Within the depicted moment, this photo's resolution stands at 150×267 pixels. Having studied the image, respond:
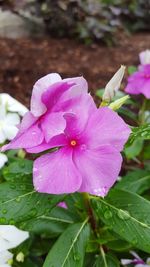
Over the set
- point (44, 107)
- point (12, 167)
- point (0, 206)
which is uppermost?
point (44, 107)

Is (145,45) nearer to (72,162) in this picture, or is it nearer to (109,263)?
(109,263)

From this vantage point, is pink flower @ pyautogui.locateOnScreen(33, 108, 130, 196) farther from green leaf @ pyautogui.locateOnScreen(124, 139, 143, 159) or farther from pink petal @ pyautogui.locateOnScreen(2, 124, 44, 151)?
green leaf @ pyautogui.locateOnScreen(124, 139, 143, 159)

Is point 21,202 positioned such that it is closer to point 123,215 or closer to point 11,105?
point 123,215

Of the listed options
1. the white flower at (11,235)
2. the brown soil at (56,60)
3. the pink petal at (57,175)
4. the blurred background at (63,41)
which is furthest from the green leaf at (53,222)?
the blurred background at (63,41)

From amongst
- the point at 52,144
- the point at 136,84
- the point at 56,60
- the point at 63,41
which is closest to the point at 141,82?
the point at 136,84

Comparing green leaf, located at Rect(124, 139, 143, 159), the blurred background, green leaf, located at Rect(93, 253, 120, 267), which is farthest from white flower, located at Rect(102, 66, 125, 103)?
the blurred background

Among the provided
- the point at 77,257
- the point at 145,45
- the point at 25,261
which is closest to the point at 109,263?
the point at 77,257
